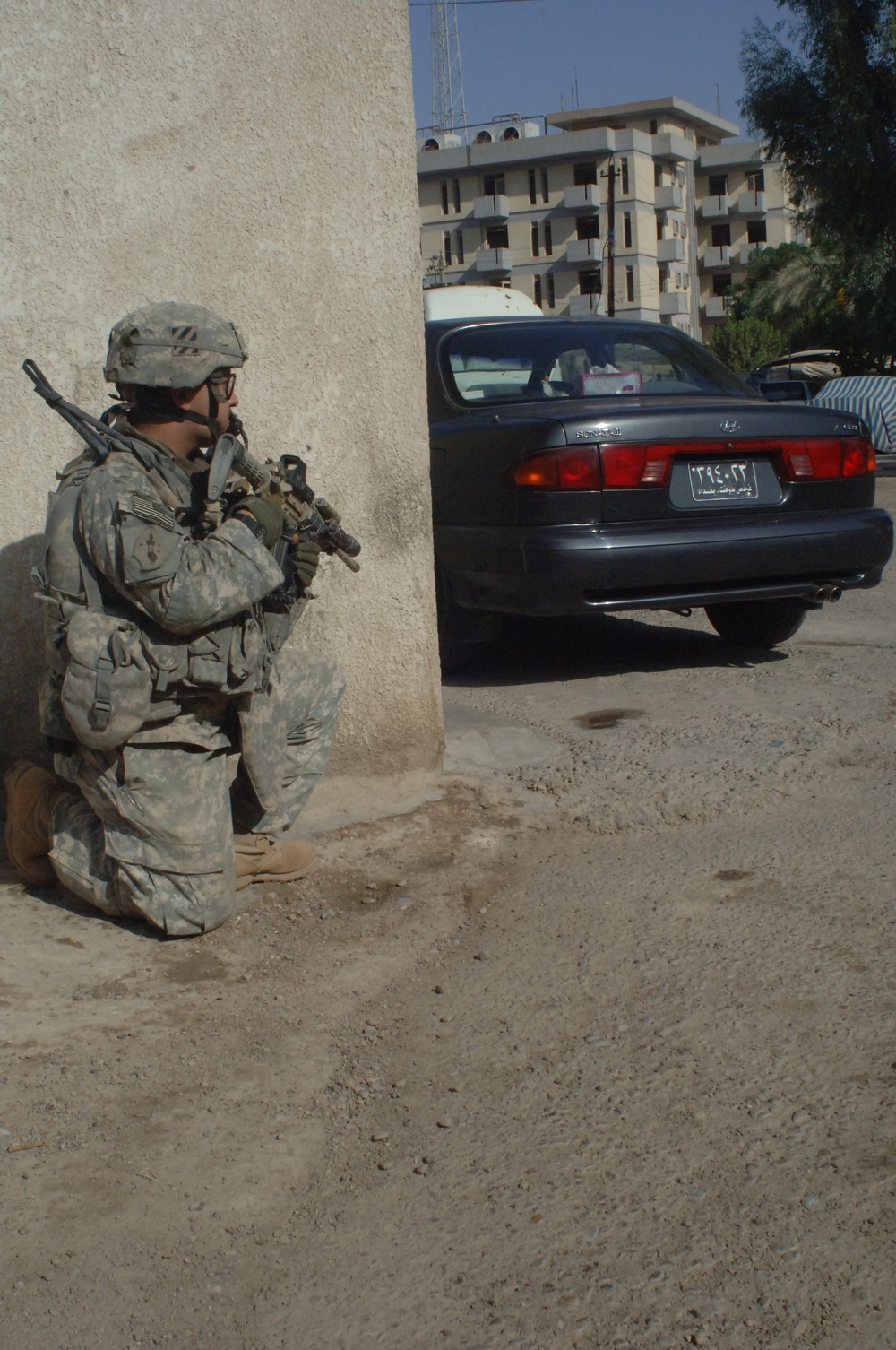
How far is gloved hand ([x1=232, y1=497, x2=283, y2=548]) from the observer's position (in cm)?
286

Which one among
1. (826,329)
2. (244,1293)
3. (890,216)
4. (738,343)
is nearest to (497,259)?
(738,343)

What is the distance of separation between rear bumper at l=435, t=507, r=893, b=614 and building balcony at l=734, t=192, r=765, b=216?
77292 mm

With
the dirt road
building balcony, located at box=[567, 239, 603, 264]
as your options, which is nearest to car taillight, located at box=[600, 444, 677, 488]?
the dirt road

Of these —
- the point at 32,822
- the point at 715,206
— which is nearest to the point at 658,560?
the point at 32,822

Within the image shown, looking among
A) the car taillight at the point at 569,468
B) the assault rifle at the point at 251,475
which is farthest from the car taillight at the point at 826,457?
the assault rifle at the point at 251,475

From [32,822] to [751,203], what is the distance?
8013 cm

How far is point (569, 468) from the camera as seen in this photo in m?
4.57

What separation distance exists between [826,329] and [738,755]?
43632mm

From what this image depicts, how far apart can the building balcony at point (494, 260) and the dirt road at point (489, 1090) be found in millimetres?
71269

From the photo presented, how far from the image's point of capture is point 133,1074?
2352 millimetres

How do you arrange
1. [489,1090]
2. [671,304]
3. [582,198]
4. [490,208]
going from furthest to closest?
[671,304]
[490,208]
[582,198]
[489,1090]

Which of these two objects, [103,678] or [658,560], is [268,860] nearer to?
[103,678]

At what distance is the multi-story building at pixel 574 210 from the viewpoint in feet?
225

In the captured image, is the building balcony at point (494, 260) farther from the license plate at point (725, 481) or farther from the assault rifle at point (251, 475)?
the assault rifle at point (251, 475)
